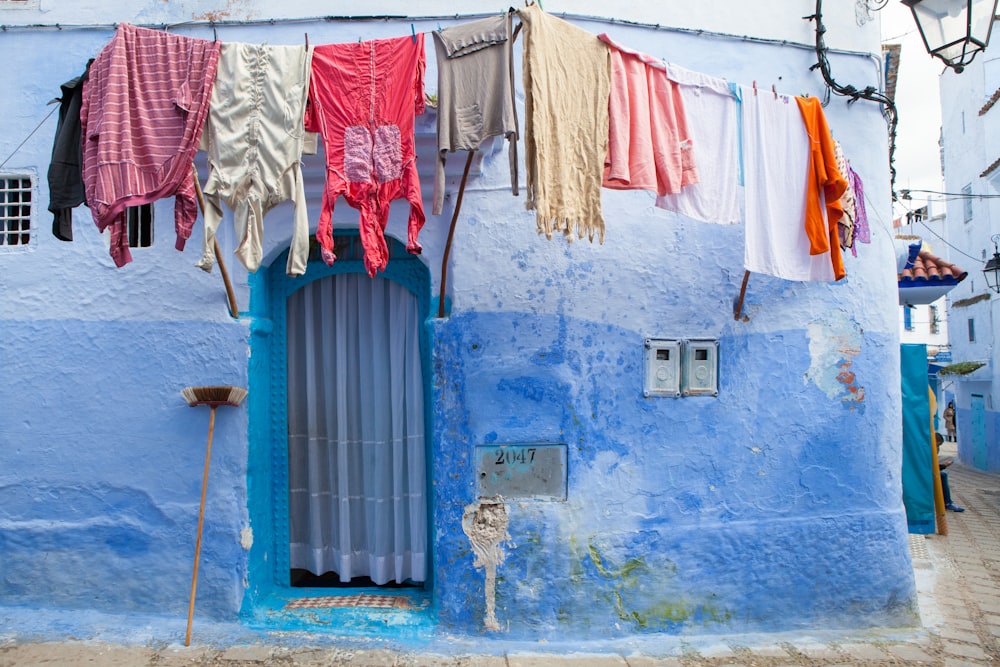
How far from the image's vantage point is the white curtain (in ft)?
18.4

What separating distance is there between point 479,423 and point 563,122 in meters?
2.12

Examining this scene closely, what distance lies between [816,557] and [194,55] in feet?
17.7

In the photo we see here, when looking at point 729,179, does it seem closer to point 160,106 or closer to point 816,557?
point 816,557

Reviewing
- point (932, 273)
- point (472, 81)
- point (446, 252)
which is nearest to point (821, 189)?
point (472, 81)

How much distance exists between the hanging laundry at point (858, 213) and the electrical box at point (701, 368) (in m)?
1.26

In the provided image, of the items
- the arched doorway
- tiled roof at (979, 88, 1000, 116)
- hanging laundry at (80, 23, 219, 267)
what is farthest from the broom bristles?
tiled roof at (979, 88, 1000, 116)

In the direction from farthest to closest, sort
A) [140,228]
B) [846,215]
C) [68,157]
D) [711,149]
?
[140,228] < [846,215] < [711,149] < [68,157]

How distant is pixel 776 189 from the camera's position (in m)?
4.92

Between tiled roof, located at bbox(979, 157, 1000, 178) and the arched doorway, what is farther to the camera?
tiled roof, located at bbox(979, 157, 1000, 178)

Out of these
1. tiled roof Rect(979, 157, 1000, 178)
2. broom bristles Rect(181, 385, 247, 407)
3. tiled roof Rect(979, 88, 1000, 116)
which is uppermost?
tiled roof Rect(979, 88, 1000, 116)

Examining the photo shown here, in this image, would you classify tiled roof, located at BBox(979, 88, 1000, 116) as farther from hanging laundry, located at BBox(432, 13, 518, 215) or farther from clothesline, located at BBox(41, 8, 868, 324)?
hanging laundry, located at BBox(432, 13, 518, 215)

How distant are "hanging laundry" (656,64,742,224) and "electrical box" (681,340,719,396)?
104 centimetres

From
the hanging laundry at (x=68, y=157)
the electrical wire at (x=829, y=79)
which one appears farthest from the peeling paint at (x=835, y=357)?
the hanging laundry at (x=68, y=157)

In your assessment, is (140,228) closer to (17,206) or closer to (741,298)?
(17,206)
